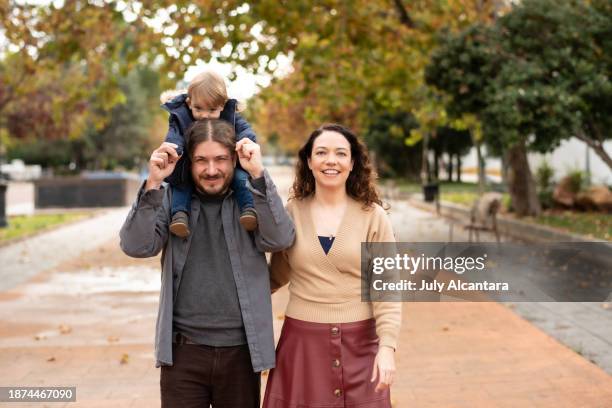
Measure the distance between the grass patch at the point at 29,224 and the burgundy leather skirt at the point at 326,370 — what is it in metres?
13.5

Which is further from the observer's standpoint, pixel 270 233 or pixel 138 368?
pixel 138 368

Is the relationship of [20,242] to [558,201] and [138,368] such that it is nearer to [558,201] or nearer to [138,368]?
[138,368]

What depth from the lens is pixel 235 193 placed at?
9.30 feet

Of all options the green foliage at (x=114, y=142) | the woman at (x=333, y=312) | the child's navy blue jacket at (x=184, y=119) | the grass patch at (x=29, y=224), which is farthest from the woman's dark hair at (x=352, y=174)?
the green foliage at (x=114, y=142)

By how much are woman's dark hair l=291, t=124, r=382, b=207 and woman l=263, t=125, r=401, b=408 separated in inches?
1.4

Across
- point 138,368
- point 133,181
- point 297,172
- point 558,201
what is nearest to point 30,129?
point 133,181

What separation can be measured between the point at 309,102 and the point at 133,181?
11.4m

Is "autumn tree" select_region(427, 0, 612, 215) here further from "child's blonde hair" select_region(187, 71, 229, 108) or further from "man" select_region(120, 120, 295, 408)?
"man" select_region(120, 120, 295, 408)

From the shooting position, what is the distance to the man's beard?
109 inches

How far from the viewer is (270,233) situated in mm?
2711

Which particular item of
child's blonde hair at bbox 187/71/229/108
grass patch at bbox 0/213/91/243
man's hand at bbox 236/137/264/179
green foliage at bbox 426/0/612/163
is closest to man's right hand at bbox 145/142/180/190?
man's hand at bbox 236/137/264/179

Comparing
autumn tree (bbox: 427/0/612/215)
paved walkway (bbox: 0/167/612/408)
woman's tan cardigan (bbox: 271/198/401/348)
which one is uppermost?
autumn tree (bbox: 427/0/612/215)

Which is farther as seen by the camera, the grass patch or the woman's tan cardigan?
the grass patch

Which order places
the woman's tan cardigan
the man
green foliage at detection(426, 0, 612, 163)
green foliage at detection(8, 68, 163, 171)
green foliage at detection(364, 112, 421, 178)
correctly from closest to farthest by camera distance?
the man < the woman's tan cardigan < green foliage at detection(426, 0, 612, 163) < green foliage at detection(364, 112, 421, 178) < green foliage at detection(8, 68, 163, 171)
